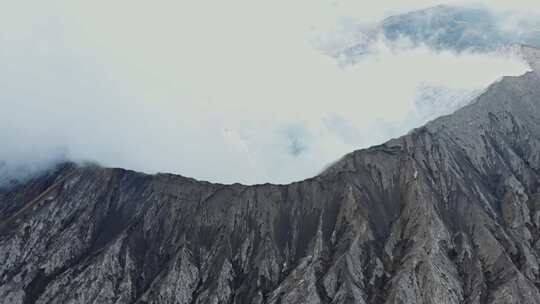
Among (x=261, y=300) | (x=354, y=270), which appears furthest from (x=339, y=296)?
(x=261, y=300)

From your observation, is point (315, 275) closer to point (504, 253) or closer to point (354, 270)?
point (354, 270)

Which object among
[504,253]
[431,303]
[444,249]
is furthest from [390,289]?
[504,253]

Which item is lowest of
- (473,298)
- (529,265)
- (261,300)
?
(261,300)

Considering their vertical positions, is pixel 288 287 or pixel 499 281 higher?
pixel 499 281

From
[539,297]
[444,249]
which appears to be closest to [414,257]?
[444,249]

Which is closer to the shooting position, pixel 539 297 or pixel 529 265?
pixel 539 297

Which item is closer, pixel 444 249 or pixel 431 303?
pixel 431 303

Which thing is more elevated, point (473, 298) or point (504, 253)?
point (504, 253)

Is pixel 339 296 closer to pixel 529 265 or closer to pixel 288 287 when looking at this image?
pixel 288 287
